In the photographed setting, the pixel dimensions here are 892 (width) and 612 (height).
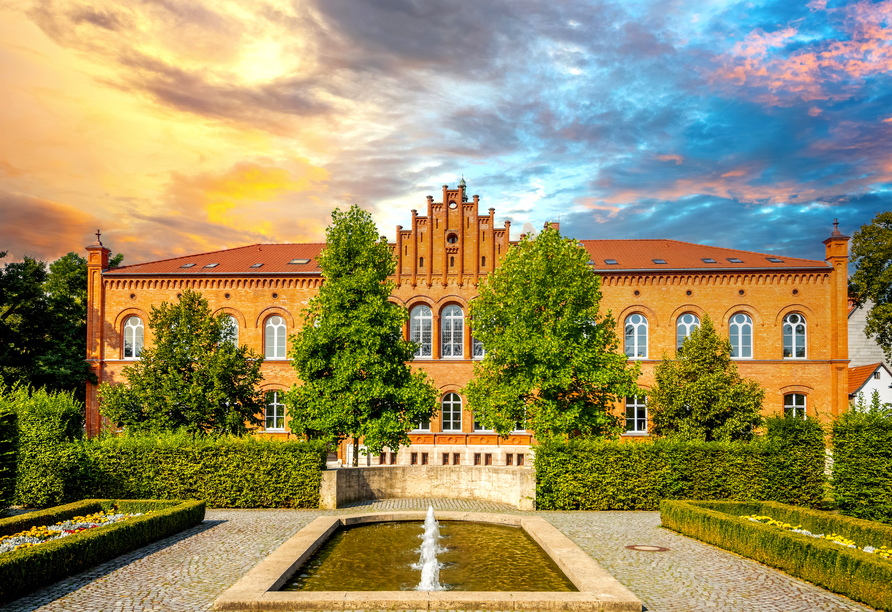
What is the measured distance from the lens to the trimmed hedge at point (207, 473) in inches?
754

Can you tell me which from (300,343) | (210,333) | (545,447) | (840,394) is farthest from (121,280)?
(840,394)

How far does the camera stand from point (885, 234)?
32500mm

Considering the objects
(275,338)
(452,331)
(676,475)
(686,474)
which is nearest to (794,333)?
(686,474)

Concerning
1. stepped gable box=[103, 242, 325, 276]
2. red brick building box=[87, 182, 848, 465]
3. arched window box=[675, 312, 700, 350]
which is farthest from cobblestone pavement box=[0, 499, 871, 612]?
stepped gable box=[103, 242, 325, 276]

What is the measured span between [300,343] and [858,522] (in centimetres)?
1750

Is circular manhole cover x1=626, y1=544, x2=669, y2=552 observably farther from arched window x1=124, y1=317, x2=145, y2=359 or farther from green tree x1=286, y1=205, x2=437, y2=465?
arched window x1=124, y1=317, x2=145, y2=359

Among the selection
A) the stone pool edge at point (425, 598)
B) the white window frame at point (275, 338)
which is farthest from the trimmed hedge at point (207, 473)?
the white window frame at point (275, 338)

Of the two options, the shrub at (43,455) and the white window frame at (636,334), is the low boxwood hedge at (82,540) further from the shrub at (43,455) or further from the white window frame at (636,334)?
the white window frame at (636,334)

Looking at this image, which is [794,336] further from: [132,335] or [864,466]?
[132,335]

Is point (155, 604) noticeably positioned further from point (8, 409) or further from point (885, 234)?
point (885, 234)

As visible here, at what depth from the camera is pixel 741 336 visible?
3192 centimetres

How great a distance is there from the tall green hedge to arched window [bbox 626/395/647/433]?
1420 cm

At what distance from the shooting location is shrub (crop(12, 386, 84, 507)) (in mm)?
17812

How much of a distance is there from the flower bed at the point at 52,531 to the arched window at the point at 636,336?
82.7 ft
